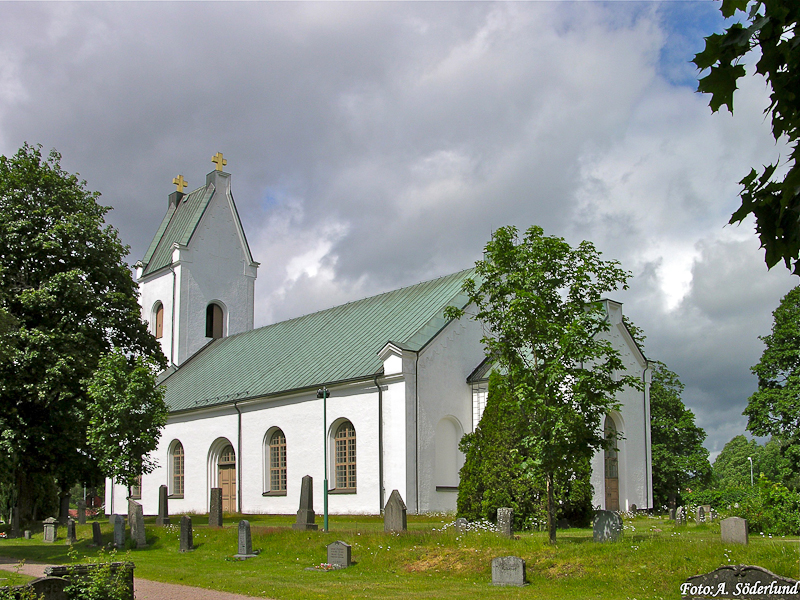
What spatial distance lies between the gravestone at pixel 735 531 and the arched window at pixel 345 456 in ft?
47.6

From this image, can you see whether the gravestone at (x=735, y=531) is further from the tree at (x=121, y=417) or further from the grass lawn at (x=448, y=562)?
the tree at (x=121, y=417)

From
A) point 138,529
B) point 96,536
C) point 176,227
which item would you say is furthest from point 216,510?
point 176,227

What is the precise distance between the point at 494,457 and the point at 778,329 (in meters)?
21.8

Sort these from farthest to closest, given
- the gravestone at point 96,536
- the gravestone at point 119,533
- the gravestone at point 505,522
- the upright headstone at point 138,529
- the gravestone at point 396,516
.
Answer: the gravestone at point 96,536 < the upright headstone at point 138,529 < the gravestone at point 119,533 < the gravestone at point 396,516 < the gravestone at point 505,522

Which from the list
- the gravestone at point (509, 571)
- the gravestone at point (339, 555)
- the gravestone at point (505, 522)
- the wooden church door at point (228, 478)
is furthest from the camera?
the wooden church door at point (228, 478)

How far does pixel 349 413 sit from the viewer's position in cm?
2536

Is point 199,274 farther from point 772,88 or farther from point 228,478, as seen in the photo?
point 772,88

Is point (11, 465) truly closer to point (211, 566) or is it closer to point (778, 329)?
point (211, 566)

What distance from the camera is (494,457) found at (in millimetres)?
19750

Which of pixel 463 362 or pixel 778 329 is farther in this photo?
pixel 778 329

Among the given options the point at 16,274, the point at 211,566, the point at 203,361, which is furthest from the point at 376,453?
the point at 203,361

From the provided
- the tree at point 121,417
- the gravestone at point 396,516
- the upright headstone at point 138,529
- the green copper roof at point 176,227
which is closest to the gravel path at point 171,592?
the gravestone at point 396,516

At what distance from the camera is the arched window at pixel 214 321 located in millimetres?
40688

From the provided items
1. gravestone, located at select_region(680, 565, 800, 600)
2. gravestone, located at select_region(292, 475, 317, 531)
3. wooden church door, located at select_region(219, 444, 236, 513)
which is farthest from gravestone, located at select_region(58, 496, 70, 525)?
gravestone, located at select_region(680, 565, 800, 600)
